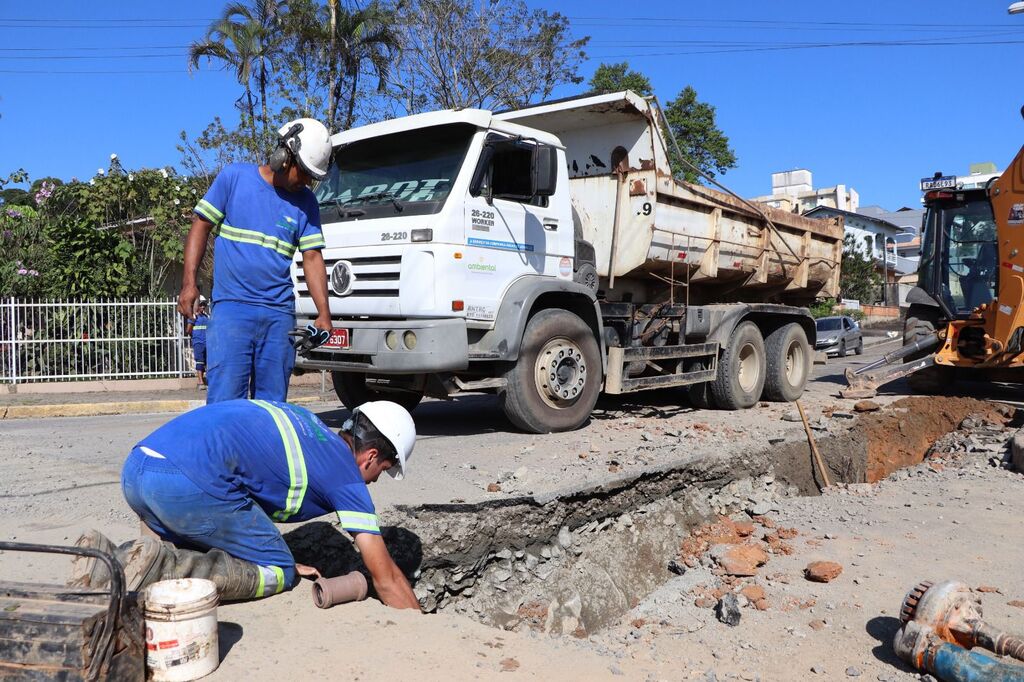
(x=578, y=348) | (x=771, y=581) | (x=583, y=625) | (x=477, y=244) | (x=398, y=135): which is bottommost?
(x=583, y=625)

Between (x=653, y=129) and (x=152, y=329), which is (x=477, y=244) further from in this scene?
(x=152, y=329)

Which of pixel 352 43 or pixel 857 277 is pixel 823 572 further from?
pixel 857 277

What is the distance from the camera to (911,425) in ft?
29.0

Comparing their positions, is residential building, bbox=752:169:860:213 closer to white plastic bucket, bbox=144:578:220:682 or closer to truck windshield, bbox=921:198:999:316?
truck windshield, bbox=921:198:999:316

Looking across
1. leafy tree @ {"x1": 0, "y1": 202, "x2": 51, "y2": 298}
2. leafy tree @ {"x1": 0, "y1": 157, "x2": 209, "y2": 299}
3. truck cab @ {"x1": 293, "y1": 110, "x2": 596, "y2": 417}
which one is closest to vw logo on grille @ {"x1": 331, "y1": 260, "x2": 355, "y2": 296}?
truck cab @ {"x1": 293, "y1": 110, "x2": 596, "y2": 417}

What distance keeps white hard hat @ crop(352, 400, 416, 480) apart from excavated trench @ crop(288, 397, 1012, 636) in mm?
1295

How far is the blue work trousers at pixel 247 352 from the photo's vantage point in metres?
4.16

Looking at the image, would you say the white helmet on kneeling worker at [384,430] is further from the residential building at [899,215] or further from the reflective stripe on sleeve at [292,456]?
the residential building at [899,215]

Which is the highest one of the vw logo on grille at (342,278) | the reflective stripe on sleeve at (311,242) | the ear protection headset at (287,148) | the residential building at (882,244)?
the residential building at (882,244)

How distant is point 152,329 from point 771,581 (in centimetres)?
1175

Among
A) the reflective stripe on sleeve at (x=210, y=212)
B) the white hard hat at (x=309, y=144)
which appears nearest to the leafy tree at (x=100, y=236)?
the reflective stripe on sleeve at (x=210, y=212)

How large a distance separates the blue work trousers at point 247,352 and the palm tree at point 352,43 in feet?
49.4

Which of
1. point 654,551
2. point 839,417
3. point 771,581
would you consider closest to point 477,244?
point 654,551

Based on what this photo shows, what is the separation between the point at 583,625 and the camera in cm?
473
